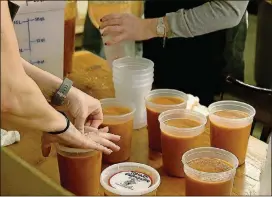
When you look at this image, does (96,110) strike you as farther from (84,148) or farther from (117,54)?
(117,54)

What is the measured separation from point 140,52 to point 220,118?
3.51 ft

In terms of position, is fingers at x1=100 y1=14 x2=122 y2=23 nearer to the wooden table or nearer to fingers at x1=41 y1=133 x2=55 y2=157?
the wooden table

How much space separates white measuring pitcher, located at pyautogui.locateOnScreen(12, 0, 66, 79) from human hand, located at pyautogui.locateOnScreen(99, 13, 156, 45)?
7.3 inches

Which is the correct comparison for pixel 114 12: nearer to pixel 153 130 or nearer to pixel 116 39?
pixel 116 39

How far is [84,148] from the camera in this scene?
1483 mm

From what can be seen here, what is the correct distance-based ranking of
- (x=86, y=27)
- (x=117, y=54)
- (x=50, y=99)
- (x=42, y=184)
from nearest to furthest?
(x=42, y=184) → (x=50, y=99) → (x=117, y=54) → (x=86, y=27)

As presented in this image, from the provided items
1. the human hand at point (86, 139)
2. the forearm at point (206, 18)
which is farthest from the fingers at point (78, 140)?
the forearm at point (206, 18)

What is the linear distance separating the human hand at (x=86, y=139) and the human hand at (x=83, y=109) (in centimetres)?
3

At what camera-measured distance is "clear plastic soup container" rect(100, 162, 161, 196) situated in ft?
4.59

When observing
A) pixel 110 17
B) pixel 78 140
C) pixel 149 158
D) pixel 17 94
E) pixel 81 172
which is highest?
pixel 17 94

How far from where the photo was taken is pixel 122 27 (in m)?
2.27

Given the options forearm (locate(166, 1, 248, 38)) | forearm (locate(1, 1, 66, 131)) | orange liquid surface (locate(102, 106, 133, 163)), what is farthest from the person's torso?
forearm (locate(1, 1, 66, 131))

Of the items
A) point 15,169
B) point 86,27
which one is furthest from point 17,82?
point 86,27

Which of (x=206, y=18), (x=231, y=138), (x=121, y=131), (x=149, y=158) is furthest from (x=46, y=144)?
(x=206, y=18)
